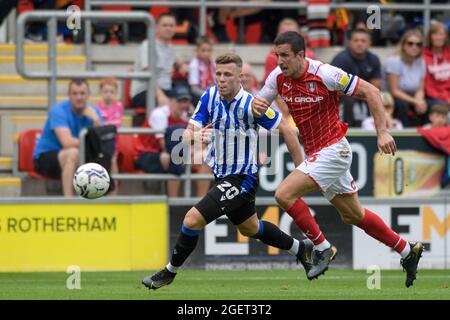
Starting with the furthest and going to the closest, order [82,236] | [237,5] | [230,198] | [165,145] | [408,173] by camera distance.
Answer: [237,5], [408,173], [165,145], [82,236], [230,198]

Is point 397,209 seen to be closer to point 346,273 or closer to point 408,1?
point 346,273

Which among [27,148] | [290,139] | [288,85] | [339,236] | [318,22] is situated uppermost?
[318,22]

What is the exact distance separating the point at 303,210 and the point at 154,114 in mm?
3507

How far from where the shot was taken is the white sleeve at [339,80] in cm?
1021

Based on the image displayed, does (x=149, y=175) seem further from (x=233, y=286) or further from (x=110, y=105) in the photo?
(x=233, y=286)

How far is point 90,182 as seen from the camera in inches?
448

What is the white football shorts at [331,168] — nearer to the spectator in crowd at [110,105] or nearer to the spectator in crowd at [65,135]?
the spectator in crowd at [65,135]

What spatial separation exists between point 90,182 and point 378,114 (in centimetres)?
286

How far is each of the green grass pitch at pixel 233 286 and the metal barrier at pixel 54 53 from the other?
2.25 meters

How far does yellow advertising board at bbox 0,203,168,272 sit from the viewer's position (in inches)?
509

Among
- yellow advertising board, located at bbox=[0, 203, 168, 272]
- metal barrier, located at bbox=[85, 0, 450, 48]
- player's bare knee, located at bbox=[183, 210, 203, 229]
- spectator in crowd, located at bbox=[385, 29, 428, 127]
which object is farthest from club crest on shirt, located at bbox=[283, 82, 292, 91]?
metal barrier, located at bbox=[85, 0, 450, 48]

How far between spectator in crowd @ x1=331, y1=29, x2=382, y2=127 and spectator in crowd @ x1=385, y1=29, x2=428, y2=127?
384mm

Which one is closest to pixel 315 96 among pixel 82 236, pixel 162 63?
pixel 82 236

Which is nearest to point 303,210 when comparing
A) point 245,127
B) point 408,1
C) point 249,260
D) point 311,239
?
point 311,239
